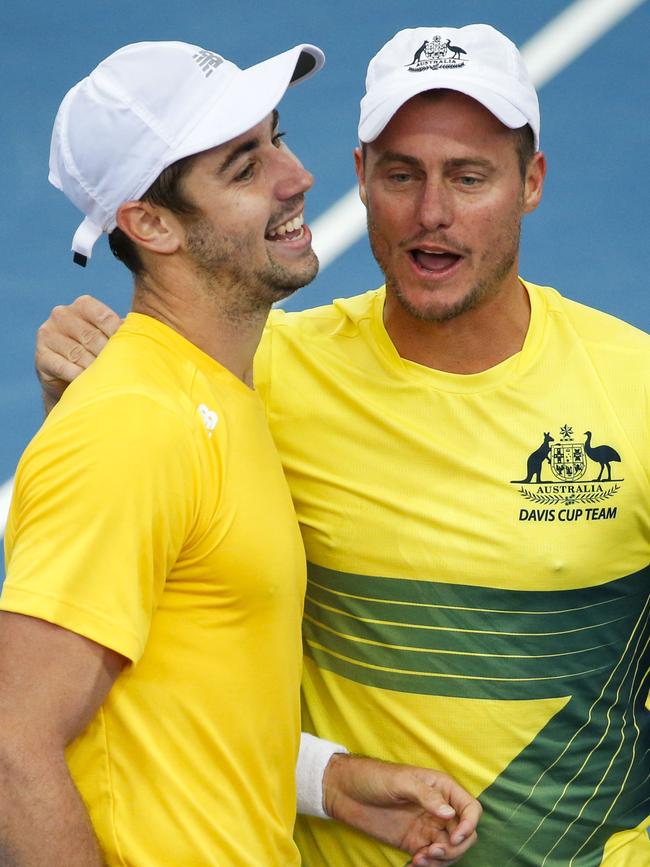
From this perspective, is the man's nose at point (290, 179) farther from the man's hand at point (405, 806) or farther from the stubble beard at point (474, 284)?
the man's hand at point (405, 806)

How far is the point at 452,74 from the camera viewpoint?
12.0ft

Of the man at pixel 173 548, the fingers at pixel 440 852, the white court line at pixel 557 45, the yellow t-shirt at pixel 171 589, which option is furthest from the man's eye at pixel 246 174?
the white court line at pixel 557 45

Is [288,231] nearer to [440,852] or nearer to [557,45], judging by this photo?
[440,852]

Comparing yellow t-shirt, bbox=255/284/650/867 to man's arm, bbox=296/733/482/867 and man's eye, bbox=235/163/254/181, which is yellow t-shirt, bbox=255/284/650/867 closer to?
man's arm, bbox=296/733/482/867

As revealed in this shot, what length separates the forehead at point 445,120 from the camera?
A: 367 cm

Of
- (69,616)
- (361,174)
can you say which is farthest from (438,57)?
(69,616)

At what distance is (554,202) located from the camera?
328 inches

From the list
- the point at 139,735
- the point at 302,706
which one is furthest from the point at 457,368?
the point at 139,735

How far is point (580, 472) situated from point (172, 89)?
126cm

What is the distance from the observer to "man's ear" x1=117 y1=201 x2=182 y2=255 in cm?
334

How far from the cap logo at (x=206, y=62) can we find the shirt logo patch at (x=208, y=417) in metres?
0.78

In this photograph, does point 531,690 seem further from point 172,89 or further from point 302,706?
point 172,89

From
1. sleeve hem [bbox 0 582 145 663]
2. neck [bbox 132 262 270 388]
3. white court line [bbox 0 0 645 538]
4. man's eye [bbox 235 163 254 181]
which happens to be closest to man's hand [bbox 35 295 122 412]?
neck [bbox 132 262 270 388]

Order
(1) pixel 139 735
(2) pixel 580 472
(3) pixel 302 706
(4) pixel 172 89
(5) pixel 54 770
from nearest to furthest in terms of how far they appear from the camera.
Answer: (5) pixel 54 770 → (1) pixel 139 735 → (4) pixel 172 89 → (2) pixel 580 472 → (3) pixel 302 706
